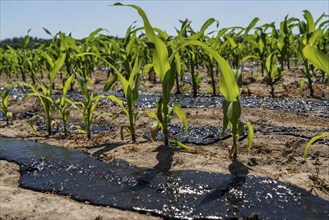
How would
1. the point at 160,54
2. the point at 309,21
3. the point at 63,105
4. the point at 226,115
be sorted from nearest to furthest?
the point at 226,115
the point at 160,54
the point at 63,105
the point at 309,21

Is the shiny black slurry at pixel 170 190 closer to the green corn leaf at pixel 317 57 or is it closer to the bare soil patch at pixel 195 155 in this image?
the bare soil patch at pixel 195 155

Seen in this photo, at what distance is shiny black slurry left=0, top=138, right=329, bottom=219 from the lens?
1.43m

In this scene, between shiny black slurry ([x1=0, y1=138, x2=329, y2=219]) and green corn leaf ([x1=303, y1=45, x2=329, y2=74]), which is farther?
green corn leaf ([x1=303, y1=45, x2=329, y2=74])

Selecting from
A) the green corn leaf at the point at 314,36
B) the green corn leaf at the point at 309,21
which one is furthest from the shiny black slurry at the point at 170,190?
the green corn leaf at the point at 309,21

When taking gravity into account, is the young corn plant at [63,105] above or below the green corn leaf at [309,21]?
below

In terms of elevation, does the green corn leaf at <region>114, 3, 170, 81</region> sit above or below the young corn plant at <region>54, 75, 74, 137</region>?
above

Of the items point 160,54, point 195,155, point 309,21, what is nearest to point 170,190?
point 195,155

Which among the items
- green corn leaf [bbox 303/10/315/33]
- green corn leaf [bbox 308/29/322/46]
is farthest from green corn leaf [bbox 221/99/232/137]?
green corn leaf [bbox 303/10/315/33]

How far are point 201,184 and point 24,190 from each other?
2.64 ft

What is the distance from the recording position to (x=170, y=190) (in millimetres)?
1640

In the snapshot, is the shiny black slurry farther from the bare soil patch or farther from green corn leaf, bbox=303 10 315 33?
green corn leaf, bbox=303 10 315 33

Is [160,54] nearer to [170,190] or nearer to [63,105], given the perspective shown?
[170,190]

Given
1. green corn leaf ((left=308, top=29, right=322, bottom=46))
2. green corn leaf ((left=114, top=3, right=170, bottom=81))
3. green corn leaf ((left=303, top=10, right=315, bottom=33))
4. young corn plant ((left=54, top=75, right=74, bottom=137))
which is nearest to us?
green corn leaf ((left=114, top=3, right=170, bottom=81))

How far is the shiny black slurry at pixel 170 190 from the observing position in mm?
1427
